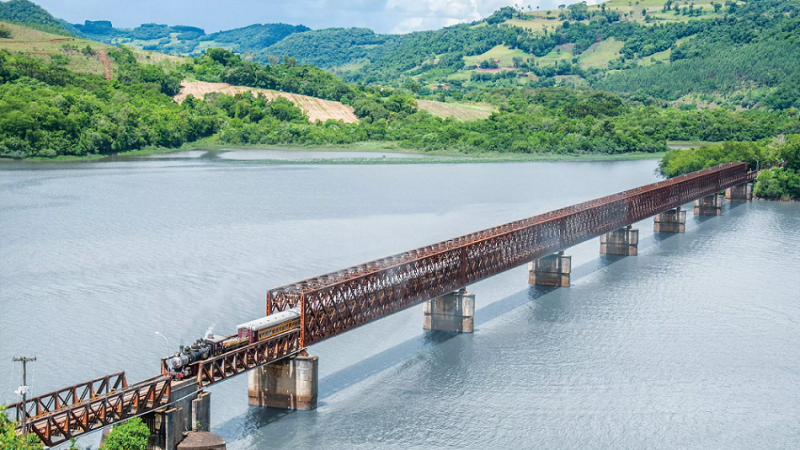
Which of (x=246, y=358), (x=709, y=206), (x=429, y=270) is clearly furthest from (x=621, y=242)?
(x=246, y=358)

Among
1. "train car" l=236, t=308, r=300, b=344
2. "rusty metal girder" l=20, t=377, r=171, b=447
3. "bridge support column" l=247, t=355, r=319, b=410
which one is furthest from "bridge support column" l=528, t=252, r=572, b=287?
"rusty metal girder" l=20, t=377, r=171, b=447

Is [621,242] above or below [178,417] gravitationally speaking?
above

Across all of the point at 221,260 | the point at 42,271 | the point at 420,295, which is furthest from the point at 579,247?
the point at 42,271

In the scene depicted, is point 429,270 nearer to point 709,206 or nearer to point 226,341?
point 226,341

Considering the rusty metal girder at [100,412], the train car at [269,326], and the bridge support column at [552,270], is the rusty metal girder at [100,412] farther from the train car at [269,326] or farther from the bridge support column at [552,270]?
the bridge support column at [552,270]

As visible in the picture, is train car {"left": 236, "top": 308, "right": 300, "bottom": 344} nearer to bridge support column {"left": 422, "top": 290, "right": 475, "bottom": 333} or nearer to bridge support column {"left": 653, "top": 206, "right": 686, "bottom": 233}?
bridge support column {"left": 422, "top": 290, "right": 475, "bottom": 333}

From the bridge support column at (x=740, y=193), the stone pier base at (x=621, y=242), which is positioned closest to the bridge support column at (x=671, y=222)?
the stone pier base at (x=621, y=242)
